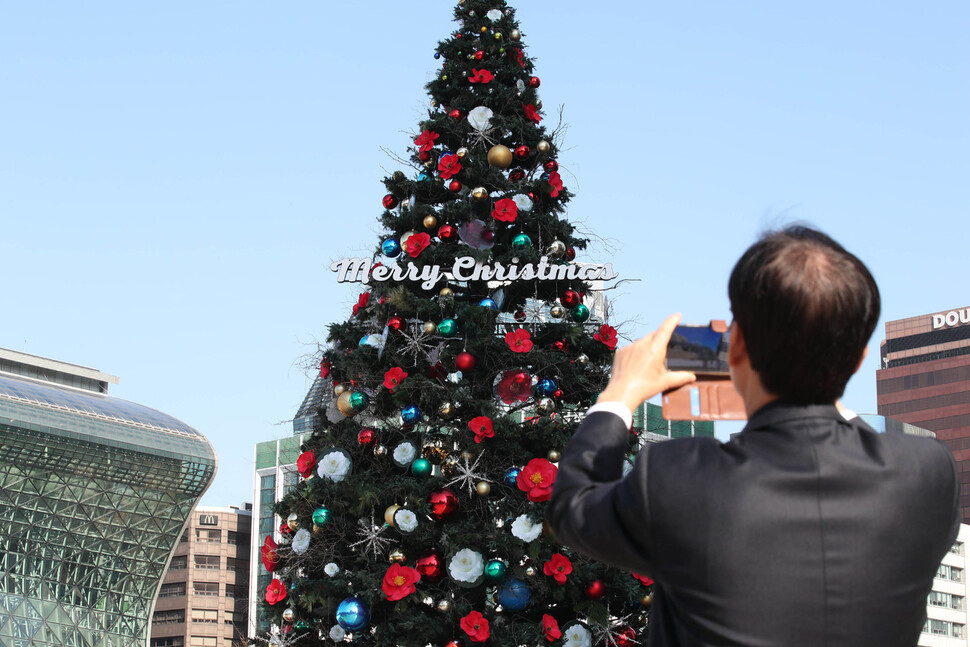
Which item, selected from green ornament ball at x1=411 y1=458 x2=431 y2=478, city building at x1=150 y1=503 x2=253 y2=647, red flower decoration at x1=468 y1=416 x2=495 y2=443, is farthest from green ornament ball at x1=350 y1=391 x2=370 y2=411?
city building at x1=150 y1=503 x2=253 y2=647

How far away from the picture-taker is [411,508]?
1055 cm

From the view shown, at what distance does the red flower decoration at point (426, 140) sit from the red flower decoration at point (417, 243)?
1079 millimetres

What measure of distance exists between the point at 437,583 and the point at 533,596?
823 millimetres

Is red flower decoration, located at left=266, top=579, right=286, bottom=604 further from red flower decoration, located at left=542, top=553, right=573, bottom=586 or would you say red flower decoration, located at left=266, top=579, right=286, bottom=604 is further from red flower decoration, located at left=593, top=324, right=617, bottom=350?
red flower decoration, located at left=593, top=324, right=617, bottom=350

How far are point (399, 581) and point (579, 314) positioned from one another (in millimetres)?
3102

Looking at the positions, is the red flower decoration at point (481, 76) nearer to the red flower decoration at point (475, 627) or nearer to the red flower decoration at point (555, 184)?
the red flower decoration at point (555, 184)

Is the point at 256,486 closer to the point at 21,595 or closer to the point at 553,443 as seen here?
the point at 21,595

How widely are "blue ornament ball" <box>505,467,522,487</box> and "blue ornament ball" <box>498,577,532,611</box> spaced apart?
822 mm

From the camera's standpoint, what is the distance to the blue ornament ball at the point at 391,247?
1203 cm

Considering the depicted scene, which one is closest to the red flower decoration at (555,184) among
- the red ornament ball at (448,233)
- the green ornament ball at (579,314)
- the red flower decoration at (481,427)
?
the red ornament ball at (448,233)

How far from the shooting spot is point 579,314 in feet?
38.7

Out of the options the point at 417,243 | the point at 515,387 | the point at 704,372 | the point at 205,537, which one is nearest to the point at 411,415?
the point at 515,387

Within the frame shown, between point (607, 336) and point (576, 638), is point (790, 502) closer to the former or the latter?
point (576, 638)

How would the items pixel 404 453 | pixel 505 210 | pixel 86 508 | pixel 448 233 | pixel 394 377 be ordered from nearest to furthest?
1. pixel 404 453
2. pixel 394 377
3. pixel 505 210
4. pixel 448 233
5. pixel 86 508
